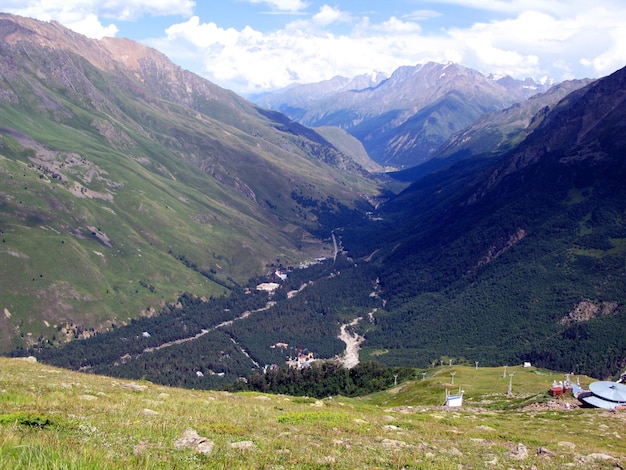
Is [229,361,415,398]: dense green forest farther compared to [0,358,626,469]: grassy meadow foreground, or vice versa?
[229,361,415,398]: dense green forest

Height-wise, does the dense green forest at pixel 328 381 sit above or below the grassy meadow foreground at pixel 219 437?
below

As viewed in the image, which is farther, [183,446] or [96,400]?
[96,400]

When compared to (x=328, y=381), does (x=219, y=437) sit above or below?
above

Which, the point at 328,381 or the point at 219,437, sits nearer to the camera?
the point at 219,437

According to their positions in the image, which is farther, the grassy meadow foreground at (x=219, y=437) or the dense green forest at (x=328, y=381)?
the dense green forest at (x=328, y=381)

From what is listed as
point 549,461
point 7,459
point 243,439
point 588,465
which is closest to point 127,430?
point 243,439

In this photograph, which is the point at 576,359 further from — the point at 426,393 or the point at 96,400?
the point at 96,400

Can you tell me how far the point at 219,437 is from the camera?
2828cm

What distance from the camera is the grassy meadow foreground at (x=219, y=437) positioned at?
20.7 meters

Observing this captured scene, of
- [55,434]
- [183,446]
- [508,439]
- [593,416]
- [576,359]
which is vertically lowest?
[576,359]

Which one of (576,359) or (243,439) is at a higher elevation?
(243,439)

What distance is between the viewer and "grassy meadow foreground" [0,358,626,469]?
67.9ft

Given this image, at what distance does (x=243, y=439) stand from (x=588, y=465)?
2402cm

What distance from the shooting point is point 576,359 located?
194 meters
